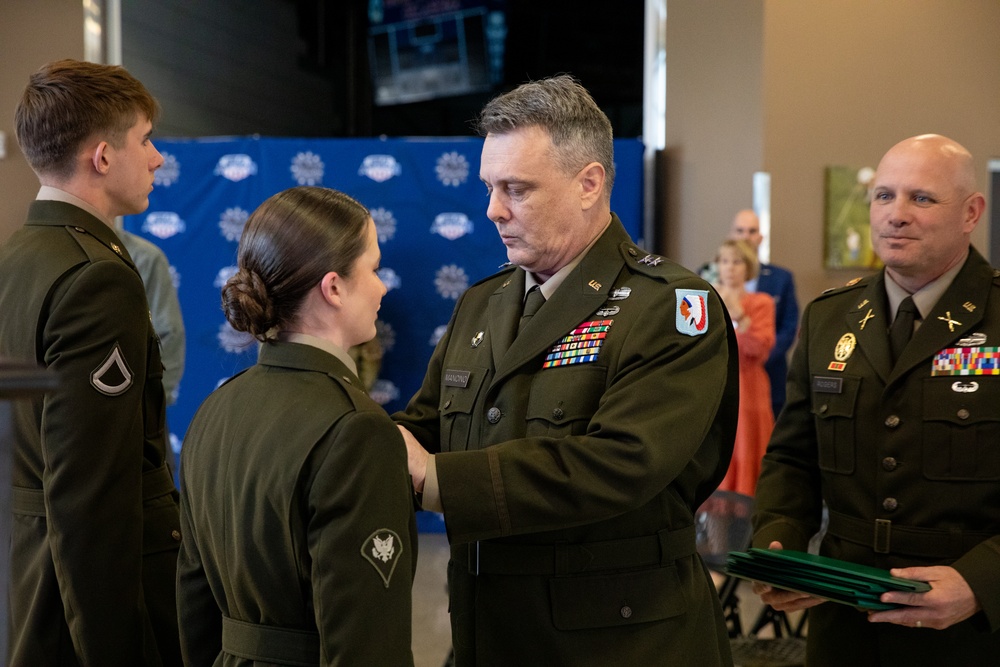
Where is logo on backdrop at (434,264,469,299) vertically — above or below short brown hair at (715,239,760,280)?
below

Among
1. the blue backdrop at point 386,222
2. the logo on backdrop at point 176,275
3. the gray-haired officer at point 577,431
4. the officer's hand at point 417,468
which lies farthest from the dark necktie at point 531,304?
the logo on backdrop at point 176,275

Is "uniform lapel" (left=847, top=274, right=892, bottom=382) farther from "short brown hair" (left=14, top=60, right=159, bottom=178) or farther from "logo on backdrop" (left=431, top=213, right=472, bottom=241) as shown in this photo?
"logo on backdrop" (left=431, top=213, right=472, bottom=241)

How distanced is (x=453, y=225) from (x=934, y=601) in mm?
5363

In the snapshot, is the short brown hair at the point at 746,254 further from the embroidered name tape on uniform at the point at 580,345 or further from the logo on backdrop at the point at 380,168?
the embroidered name tape on uniform at the point at 580,345

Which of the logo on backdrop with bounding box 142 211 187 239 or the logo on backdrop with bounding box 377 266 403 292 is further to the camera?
the logo on backdrop with bounding box 142 211 187 239

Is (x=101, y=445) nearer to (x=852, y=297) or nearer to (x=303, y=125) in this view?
(x=852, y=297)

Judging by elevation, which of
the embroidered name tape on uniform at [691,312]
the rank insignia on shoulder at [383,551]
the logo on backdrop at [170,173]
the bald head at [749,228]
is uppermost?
the logo on backdrop at [170,173]

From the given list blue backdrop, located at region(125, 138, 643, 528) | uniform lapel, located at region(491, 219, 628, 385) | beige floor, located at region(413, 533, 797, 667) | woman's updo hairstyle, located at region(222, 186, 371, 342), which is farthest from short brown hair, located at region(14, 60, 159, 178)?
blue backdrop, located at region(125, 138, 643, 528)

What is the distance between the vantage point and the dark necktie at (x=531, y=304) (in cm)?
206

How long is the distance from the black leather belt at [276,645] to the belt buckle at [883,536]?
1.25m

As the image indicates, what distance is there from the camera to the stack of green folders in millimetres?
1883

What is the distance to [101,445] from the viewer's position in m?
2.10

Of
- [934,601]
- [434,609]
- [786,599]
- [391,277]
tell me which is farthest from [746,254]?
[934,601]

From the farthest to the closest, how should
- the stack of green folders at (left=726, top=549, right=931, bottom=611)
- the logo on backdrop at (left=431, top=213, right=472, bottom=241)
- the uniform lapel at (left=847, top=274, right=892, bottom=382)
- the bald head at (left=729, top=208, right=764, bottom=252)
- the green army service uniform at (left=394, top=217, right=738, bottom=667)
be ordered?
the logo on backdrop at (left=431, top=213, right=472, bottom=241) → the bald head at (left=729, top=208, right=764, bottom=252) → the uniform lapel at (left=847, top=274, right=892, bottom=382) → the stack of green folders at (left=726, top=549, right=931, bottom=611) → the green army service uniform at (left=394, top=217, right=738, bottom=667)
